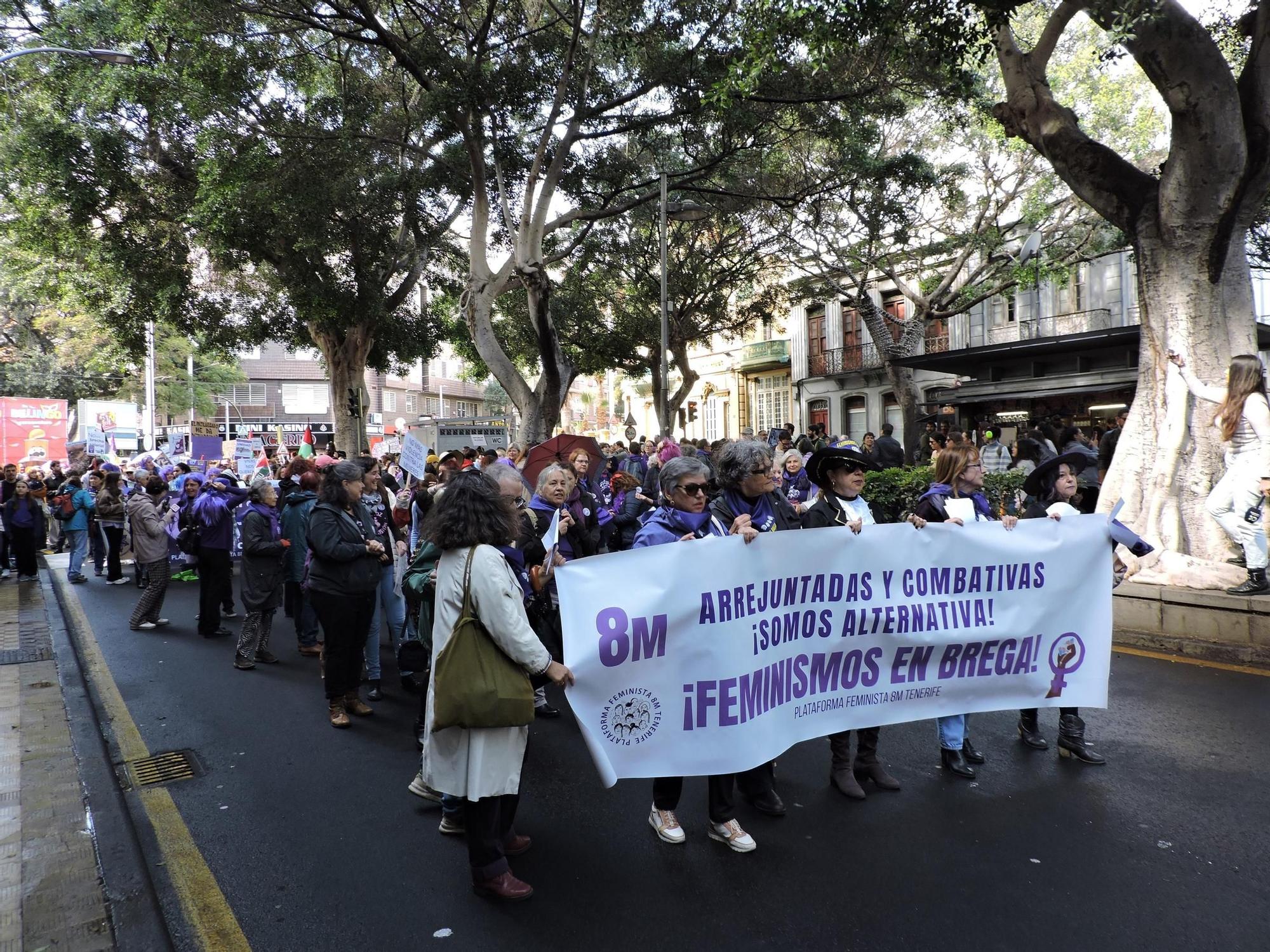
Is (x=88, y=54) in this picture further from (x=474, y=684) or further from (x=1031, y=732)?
(x=1031, y=732)

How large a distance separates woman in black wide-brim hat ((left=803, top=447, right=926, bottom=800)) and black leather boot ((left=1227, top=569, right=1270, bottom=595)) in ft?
13.3

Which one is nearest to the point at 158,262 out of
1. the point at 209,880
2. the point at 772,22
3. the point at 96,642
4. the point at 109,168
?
the point at 109,168

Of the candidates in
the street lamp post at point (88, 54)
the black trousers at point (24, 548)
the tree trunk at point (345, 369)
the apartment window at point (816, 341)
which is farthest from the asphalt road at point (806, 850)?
the apartment window at point (816, 341)

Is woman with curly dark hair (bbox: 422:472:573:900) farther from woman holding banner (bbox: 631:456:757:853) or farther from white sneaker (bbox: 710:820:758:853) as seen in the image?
white sneaker (bbox: 710:820:758:853)

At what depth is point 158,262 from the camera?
1672cm

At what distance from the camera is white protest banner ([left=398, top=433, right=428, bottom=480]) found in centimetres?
859

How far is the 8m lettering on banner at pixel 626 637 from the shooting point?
3.39 metres

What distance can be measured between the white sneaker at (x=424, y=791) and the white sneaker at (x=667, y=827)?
3.87 feet

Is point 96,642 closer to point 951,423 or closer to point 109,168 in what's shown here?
point 109,168

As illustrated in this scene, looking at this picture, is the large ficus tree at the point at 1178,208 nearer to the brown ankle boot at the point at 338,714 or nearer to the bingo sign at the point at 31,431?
the brown ankle boot at the point at 338,714

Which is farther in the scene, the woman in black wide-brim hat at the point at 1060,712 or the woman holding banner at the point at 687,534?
the woman in black wide-brim hat at the point at 1060,712

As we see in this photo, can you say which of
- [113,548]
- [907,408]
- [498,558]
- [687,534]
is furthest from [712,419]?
[498,558]

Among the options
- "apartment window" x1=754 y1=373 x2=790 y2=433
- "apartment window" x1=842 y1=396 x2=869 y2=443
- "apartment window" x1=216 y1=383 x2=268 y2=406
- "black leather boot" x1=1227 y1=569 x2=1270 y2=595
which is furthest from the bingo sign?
"apartment window" x1=216 y1=383 x2=268 y2=406

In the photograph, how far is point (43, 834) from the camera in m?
3.79
